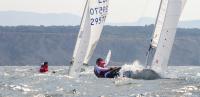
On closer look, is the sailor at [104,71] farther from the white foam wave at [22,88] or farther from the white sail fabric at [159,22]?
the white foam wave at [22,88]

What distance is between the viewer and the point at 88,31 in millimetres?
41719

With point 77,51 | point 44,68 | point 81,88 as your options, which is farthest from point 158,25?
point 44,68

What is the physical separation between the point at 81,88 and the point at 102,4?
946cm

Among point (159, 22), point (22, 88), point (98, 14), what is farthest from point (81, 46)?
point (22, 88)

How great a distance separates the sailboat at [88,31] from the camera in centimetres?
4081

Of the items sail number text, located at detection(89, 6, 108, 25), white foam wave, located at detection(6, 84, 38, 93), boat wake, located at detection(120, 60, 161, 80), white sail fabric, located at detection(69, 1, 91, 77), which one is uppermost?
sail number text, located at detection(89, 6, 108, 25)

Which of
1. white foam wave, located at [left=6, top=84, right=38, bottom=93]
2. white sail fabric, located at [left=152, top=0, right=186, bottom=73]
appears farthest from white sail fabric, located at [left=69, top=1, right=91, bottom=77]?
white sail fabric, located at [left=152, top=0, right=186, bottom=73]

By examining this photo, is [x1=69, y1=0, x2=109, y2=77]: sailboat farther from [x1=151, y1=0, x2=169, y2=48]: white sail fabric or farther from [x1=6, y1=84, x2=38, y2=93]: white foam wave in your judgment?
[x1=6, y1=84, x2=38, y2=93]: white foam wave

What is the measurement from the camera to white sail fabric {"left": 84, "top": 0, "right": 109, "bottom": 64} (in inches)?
1666

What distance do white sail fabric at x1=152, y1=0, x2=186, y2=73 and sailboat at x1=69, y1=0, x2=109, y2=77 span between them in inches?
190

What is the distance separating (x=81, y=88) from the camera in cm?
3566

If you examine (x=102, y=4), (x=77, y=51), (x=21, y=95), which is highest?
(x=102, y=4)

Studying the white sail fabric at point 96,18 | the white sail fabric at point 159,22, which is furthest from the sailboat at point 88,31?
the white sail fabric at point 159,22

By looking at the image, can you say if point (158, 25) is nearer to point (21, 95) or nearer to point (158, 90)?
point (158, 90)
